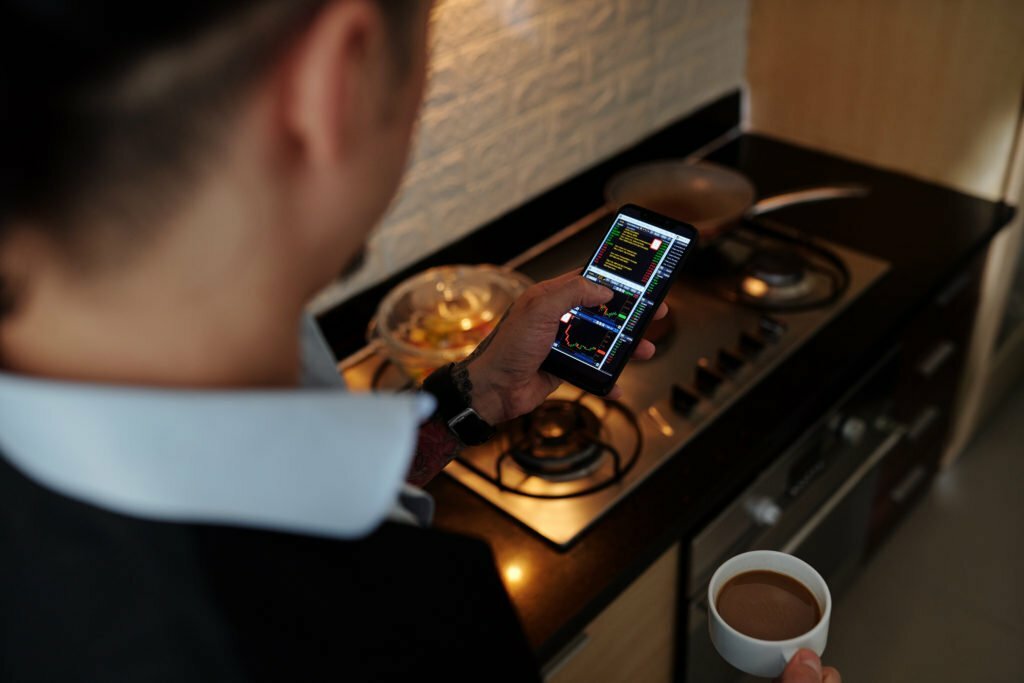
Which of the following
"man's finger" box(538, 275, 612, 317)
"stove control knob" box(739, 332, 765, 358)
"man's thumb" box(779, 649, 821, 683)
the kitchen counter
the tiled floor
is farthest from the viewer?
"stove control knob" box(739, 332, 765, 358)

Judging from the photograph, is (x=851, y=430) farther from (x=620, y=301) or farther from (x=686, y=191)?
(x=620, y=301)

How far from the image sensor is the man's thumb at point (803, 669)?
25.9 inches

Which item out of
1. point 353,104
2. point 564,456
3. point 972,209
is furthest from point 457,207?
point 353,104

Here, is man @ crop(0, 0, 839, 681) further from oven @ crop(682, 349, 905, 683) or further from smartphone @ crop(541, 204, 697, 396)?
oven @ crop(682, 349, 905, 683)

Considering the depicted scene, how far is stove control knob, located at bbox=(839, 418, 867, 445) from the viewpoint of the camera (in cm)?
139

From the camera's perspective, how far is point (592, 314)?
1.00 metres

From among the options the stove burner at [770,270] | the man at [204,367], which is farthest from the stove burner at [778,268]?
the man at [204,367]

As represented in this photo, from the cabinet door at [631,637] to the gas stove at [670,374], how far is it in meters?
0.11

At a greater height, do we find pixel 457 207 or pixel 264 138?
pixel 264 138

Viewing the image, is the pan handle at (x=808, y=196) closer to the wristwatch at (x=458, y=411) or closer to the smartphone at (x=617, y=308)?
the smartphone at (x=617, y=308)

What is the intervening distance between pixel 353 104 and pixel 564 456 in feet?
2.56

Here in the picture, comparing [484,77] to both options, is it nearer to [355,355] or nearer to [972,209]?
[355,355]

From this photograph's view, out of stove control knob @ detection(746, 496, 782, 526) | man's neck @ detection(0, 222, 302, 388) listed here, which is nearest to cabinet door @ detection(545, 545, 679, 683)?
stove control knob @ detection(746, 496, 782, 526)

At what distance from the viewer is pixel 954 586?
1.66 meters
